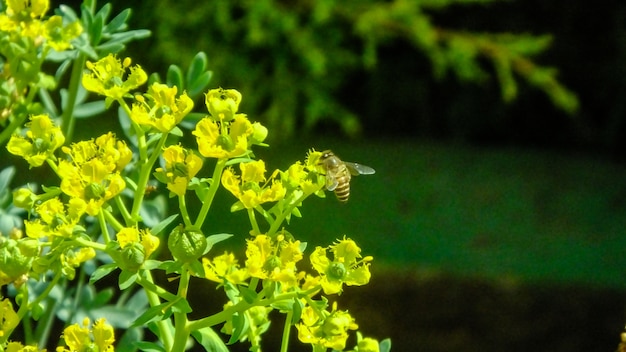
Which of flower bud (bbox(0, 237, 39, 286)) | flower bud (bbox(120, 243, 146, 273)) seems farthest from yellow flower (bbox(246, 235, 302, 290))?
flower bud (bbox(0, 237, 39, 286))

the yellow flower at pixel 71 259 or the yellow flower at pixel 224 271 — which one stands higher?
the yellow flower at pixel 224 271

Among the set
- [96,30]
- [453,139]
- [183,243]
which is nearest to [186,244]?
[183,243]

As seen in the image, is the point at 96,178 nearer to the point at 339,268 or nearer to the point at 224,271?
the point at 224,271

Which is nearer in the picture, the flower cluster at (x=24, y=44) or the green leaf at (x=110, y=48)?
the flower cluster at (x=24, y=44)

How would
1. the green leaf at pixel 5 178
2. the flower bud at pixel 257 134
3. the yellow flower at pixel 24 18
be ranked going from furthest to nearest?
the green leaf at pixel 5 178, the yellow flower at pixel 24 18, the flower bud at pixel 257 134

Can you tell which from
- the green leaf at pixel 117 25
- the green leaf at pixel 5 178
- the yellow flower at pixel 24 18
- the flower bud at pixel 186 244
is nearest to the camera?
the flower bud at pixel 186 244

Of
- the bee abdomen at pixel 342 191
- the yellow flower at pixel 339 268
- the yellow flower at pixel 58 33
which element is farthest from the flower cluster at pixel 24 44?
the bee abdomen at pixel 342 191

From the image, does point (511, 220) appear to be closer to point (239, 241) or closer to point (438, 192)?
point (438, 192)

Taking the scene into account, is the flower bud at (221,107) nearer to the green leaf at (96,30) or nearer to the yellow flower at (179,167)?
the yellow flower at (179,167)
